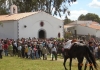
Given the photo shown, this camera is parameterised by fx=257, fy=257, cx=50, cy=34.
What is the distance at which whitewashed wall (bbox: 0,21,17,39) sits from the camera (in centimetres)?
4075

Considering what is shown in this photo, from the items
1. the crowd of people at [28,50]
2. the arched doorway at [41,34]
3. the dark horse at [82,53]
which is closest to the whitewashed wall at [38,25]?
the arched doorway at [41,34]

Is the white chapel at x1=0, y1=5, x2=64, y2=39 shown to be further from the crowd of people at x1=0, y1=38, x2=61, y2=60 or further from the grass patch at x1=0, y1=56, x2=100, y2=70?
the grass patch at x1=0, y1=56, x2=100, y2=70

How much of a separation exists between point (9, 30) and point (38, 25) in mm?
4821

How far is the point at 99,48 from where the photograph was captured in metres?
26.0

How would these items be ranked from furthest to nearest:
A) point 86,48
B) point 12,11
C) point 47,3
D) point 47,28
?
point 47,3, point 12,11, point 47,28, point 86,48

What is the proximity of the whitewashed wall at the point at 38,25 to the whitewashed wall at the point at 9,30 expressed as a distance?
120cm

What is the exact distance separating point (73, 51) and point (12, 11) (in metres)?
35.9

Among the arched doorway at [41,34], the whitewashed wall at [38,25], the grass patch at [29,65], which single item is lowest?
the grass patch at [29,65]

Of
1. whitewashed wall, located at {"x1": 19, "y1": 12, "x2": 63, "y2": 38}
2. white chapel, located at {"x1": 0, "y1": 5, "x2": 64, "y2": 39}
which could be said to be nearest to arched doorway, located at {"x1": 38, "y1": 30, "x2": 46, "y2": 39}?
white chapel, located at {"x1": 0, "y1": 5, "x2": 64, "y2": 39}

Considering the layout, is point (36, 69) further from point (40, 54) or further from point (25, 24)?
point (25, 24)

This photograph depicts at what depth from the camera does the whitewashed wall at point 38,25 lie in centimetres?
4050

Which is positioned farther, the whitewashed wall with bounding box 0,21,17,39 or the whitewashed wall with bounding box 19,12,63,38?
the whitewashed wall with bounding box 0,21,17,39

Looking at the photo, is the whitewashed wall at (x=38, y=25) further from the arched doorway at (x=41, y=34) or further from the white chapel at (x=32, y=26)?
the arched doorway at (x=41, y=34)

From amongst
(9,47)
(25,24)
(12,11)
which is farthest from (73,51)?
(12,11)
